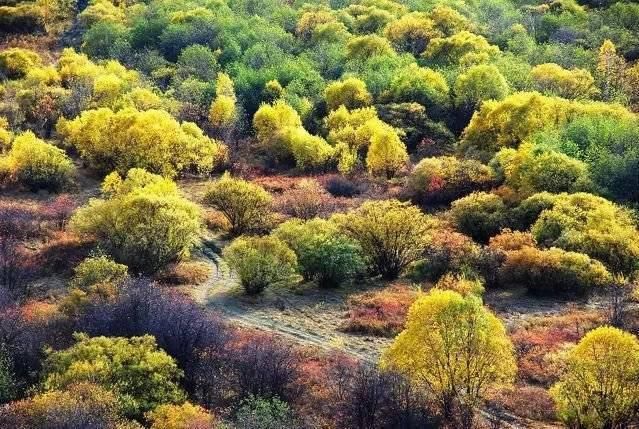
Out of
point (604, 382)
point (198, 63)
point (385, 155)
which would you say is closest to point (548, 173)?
point (385, 155)

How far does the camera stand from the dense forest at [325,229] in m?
28.7

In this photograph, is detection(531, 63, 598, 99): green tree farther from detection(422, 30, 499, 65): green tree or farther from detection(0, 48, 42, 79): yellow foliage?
detection(0, 48, 42, 79): yellow foliage

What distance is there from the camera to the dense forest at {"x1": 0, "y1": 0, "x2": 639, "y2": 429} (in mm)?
28734

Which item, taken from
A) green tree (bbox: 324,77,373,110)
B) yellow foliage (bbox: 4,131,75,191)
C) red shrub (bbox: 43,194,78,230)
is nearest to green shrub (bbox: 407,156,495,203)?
green tree (bbox: 324,77,373,110)

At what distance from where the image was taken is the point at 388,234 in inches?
1770

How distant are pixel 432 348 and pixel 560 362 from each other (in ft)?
24.1

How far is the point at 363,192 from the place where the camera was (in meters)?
61.9

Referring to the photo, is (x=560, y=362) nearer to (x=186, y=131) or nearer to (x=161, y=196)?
(x=161, y=196)

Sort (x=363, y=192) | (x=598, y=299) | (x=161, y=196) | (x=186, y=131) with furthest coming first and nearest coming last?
(x=186, y=131), (x=363, y=192), (x=161, y=196), (x=598, y=299)

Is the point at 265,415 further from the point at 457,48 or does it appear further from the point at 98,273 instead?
the point at 457,48

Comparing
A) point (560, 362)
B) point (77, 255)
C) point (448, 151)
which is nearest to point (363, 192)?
point (448, 151)

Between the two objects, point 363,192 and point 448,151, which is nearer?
point 363,192

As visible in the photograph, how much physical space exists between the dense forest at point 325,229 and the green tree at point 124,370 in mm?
83

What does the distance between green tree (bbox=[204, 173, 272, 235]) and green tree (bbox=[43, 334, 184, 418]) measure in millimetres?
21585
